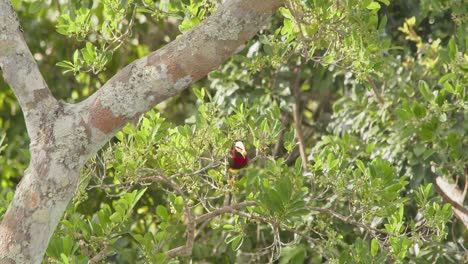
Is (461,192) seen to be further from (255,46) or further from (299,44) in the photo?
(299,44)

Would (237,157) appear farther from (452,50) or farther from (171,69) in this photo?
(452,50)

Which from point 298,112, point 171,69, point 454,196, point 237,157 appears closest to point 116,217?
point 237,157

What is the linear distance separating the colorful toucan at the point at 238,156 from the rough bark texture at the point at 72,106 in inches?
20.4

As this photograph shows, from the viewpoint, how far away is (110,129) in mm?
2486

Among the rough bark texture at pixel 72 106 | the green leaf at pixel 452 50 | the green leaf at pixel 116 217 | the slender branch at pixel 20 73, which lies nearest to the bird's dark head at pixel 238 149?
the green leaf at pixel 116 217

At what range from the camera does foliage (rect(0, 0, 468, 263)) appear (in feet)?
9.66

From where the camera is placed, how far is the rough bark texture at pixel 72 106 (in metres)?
2.42

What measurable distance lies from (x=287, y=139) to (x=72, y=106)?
0.82 meters

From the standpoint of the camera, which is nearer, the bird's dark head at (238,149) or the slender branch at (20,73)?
the slender branch at (20,73)

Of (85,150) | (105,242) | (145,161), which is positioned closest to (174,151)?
(145,161)

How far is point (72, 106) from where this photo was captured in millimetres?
2488

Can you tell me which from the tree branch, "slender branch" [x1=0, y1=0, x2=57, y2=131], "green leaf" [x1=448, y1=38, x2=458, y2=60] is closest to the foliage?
"green leaf" [x1=448, y1=38, x2=458, y2=60]

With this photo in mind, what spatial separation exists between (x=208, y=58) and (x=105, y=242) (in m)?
0.81

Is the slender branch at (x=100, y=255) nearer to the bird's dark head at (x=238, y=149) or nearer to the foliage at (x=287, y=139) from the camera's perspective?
the foliage at (x=287, y=139)
